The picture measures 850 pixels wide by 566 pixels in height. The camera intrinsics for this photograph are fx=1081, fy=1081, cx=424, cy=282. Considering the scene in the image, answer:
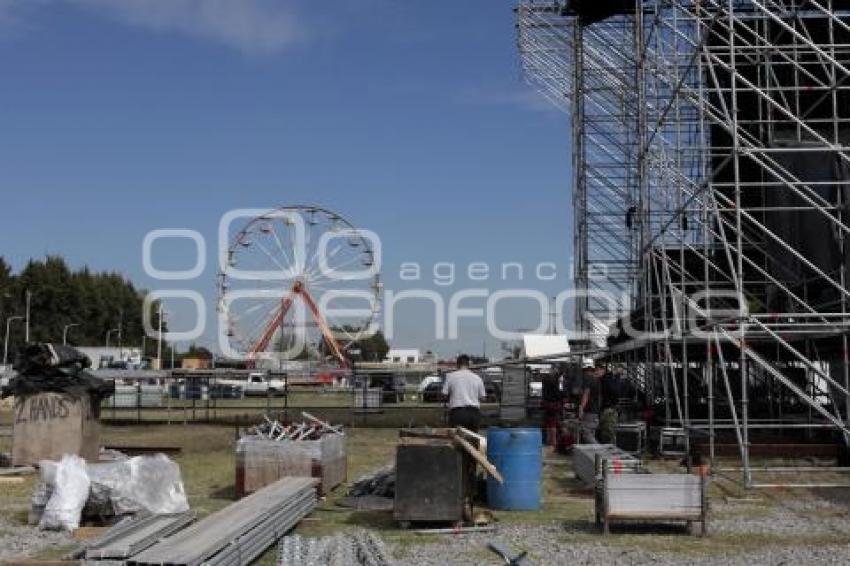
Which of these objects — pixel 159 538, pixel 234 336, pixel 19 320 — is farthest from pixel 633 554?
pixel 19 320

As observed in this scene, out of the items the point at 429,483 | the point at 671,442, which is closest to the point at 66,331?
the point at 671,442

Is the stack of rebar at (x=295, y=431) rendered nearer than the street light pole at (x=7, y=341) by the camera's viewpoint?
Yes

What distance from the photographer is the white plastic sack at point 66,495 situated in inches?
406

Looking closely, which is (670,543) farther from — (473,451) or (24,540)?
(24,540)

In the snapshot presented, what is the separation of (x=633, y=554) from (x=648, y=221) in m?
12.9

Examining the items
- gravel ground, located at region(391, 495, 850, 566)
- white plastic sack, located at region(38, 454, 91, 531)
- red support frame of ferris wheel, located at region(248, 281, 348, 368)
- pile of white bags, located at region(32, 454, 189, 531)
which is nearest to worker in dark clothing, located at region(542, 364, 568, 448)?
gravel ground, located at region(391, 495, 850, 566)

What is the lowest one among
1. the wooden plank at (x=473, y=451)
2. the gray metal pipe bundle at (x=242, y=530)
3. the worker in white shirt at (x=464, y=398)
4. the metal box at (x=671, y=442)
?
the gray metal pipe bundle at (x=242, y=530)

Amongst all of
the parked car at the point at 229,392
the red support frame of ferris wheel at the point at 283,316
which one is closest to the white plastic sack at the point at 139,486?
the parked car at the point at 229,392

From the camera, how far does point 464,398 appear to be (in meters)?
12.9

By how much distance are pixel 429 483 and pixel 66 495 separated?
351 centimetres

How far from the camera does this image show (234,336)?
46812 mm

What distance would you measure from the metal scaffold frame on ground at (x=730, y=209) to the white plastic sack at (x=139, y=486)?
22.6ft

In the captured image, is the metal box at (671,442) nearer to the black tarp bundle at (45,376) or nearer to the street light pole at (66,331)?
the black tarp bundle at (45,376)

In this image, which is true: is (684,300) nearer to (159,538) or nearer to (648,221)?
(648,221)
